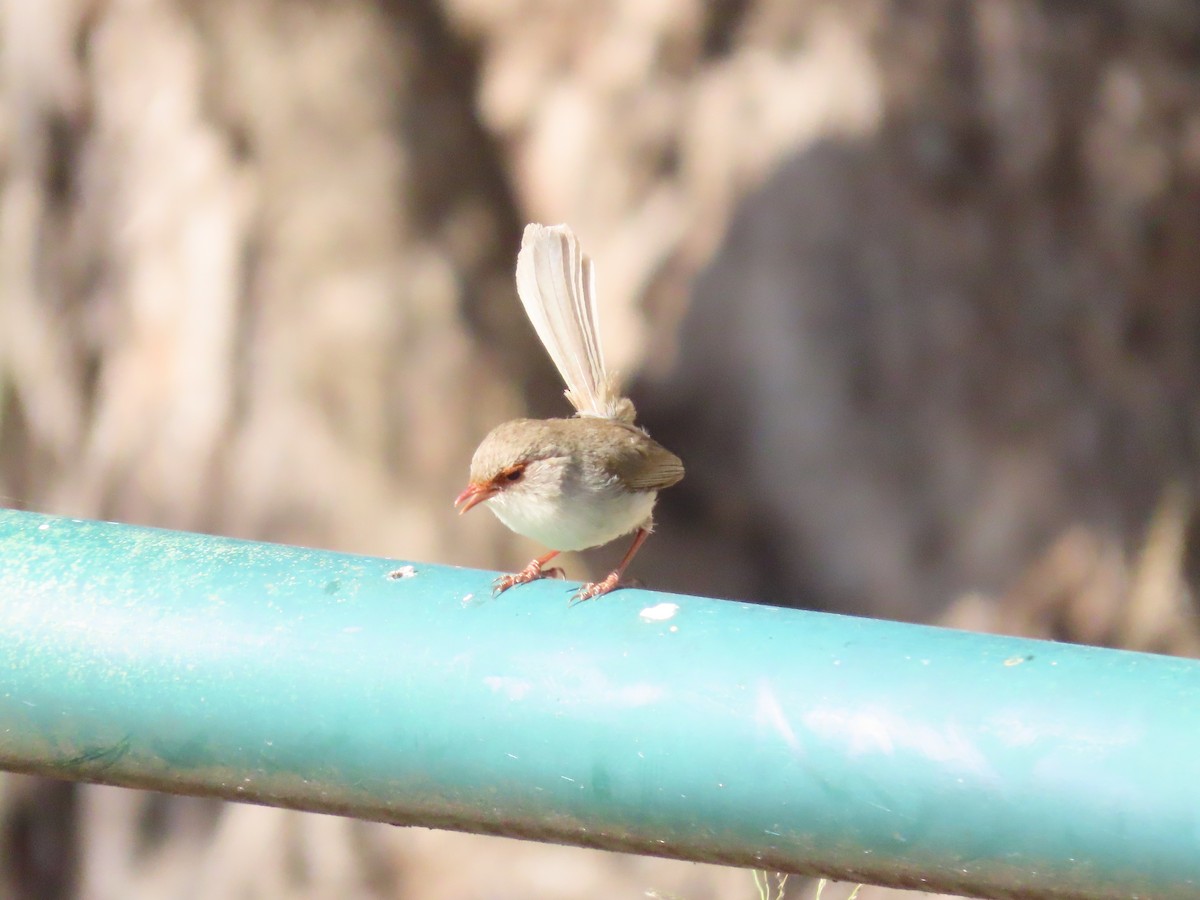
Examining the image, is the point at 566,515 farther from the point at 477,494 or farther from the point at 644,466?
the point at 644,466

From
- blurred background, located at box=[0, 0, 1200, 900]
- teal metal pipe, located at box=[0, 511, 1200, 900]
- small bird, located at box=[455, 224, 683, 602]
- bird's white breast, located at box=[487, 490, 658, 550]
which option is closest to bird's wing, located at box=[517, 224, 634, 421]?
small bird, located at box=[455, 224, 683, 602]

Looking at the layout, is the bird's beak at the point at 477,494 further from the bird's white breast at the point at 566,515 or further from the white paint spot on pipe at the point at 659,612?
the white paint spot on pipe at the point at 659,612

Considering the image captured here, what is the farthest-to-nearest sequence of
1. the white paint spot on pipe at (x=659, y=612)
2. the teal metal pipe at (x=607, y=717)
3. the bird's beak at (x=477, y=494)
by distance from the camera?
the bird's beak at (x=477, y=494)
the white paint spot on pipe at (x=659, y=612)
the teal metal pipe at (x=607, y=717)

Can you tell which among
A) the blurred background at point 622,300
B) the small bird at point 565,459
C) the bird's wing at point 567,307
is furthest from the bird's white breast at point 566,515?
the blurred background at point 622,300

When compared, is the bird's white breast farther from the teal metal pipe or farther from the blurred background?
the blurred background

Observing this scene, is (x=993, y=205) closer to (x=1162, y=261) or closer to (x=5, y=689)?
(x=1162, y=261)

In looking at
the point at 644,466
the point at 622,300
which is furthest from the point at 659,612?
the point at 622,300

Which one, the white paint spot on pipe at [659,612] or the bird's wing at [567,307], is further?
the bird's wing at [567,307]
